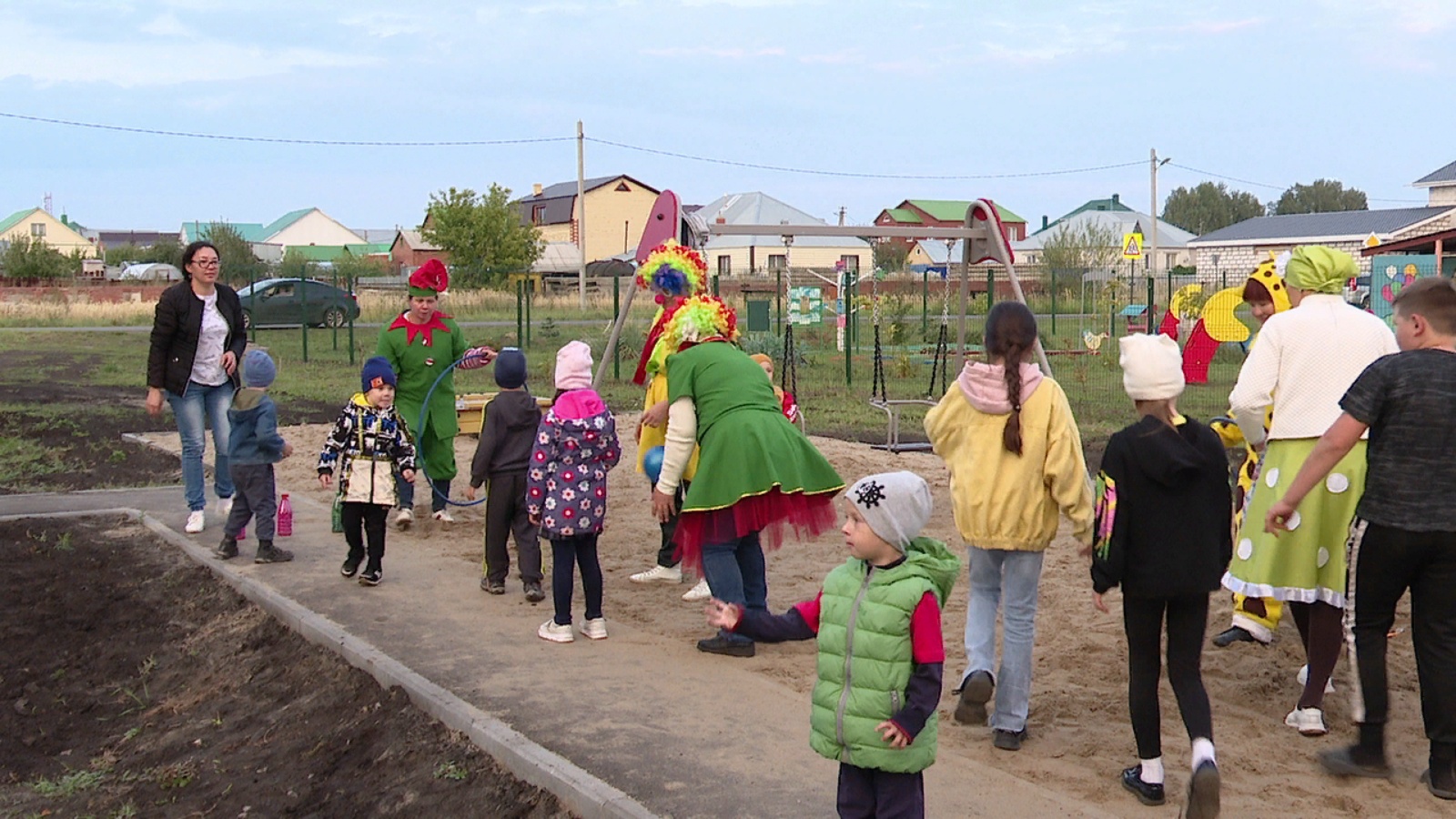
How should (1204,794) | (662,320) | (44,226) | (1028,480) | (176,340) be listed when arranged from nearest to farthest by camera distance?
(1204,794) → (1028,480) → (662,320) → (176,340) → (44,226)

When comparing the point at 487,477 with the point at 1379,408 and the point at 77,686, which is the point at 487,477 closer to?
the point at 77,686

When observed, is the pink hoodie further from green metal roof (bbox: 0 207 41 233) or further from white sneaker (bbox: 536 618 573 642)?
green metal roof (bbox: 0 207 41 233)

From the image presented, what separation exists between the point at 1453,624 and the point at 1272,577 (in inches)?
37.3

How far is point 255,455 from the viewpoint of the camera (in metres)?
8.90

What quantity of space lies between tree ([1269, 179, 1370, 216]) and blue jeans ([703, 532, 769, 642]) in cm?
12608

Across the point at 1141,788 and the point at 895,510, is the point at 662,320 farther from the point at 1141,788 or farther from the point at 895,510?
the point at 895,510

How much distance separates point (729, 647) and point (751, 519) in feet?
2.13

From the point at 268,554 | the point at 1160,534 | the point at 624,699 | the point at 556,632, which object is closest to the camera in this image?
the point at 1160,534

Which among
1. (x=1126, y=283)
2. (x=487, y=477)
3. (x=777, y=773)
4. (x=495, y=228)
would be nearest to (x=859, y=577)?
(x=777, y=773)

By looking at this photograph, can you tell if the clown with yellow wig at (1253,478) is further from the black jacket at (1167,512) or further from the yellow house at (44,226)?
the yellow house at (44,226)

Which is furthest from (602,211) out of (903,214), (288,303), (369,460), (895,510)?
(895,510)

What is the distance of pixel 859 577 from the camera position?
4.10m

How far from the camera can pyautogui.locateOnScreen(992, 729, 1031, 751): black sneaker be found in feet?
18.1

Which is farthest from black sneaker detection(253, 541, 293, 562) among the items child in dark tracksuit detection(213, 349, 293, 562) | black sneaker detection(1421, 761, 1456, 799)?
black sneaker detection(1421, 761, 1456, 799)
